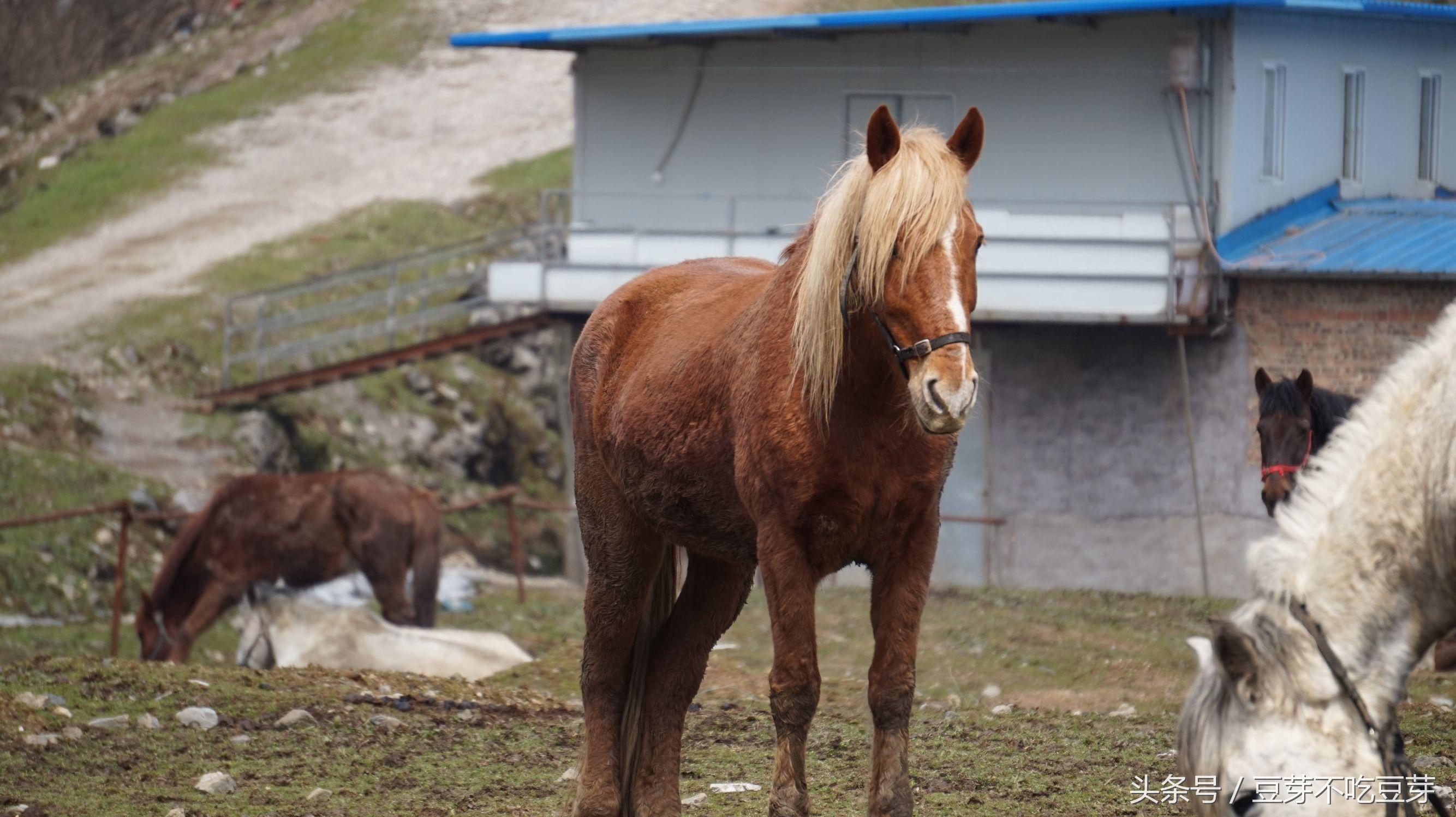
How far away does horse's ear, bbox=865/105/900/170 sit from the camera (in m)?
4.22

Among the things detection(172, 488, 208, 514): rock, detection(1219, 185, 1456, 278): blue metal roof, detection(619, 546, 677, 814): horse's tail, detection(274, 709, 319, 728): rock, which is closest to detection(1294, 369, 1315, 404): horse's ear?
detection(619, 546, 677, 814): horse's tail

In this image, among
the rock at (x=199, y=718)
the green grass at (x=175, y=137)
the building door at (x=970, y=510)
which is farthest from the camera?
the green grass at (x=175, y=137)

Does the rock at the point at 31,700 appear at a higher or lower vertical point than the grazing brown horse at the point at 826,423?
lower

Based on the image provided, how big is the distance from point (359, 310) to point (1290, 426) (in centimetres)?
1555

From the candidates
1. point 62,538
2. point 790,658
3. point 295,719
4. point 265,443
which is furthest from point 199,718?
point 265,443

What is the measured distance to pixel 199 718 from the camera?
23.4 feet

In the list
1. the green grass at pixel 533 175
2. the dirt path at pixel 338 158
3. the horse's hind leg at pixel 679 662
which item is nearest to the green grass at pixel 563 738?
the horse's hind leg at pixel 679 662

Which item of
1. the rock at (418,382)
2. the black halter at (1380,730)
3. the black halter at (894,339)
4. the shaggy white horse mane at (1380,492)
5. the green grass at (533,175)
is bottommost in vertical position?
the rock at (418,382)

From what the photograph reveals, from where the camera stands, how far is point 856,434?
430 centimetres

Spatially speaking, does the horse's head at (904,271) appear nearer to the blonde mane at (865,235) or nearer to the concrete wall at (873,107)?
the blonde mane at (865,235)

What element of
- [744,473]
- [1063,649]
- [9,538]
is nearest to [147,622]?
[9,538]

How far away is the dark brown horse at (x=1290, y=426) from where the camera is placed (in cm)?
805

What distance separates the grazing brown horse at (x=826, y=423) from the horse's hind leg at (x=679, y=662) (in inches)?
0.6

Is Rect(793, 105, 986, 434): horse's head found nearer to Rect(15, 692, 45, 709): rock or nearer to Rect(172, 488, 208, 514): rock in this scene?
Rect(15, 692, 45, 709): rock
